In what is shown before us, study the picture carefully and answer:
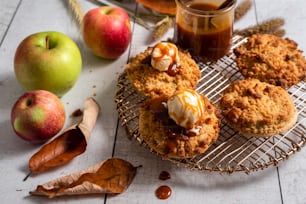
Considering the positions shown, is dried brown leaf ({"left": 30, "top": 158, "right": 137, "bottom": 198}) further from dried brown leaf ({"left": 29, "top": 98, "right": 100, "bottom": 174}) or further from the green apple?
the green apple

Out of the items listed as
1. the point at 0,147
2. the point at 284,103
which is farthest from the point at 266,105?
the point at 0,147

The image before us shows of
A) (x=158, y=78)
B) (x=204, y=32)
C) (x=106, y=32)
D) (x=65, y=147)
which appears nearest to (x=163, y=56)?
(x=158, y=78)

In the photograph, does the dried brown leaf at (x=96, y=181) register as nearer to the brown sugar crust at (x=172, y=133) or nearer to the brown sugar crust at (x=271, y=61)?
the brown sugar crust at (x=172, y=133)

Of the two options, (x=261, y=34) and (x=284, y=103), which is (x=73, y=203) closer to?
(x=284, y=103)

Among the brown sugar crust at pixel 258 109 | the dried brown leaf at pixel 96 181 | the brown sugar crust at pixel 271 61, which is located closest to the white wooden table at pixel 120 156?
the dried brown leaf at pixel 96 181

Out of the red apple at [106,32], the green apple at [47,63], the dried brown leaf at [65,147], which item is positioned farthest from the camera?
the red apple at [106,32]

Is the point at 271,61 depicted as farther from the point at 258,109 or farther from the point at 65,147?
the point at 65,147
